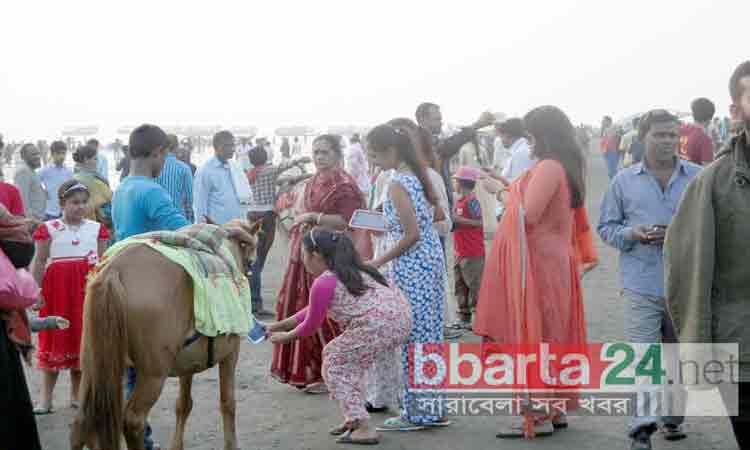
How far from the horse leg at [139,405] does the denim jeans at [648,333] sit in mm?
2789

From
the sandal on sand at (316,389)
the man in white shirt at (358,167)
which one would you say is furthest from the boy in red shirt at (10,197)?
the man in white shirt at (358,167)

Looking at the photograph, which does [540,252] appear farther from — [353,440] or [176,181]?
[176,181]

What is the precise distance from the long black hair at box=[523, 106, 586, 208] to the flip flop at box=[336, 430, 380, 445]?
2.03m

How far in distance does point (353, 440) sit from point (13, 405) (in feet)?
7.57

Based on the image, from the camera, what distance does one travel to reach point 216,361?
5625mm

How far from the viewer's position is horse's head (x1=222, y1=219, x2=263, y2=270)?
20.3 ft

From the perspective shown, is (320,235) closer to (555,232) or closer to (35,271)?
(555,232)

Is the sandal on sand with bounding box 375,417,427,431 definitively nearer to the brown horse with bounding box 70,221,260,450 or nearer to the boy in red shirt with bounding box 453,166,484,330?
the brown horse with bounding box 70,221,260,450

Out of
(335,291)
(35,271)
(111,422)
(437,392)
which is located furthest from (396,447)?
(35,271)

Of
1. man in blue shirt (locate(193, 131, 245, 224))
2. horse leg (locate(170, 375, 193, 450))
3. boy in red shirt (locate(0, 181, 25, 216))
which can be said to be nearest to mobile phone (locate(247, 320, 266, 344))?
horse leg (locate(170, 375, 193, 450))

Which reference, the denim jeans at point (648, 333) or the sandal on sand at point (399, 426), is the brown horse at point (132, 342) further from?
the denim jeans at point (648, 333)

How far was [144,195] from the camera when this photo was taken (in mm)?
5688

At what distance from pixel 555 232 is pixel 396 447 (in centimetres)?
173

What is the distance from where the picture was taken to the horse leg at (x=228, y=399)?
5.88 m
